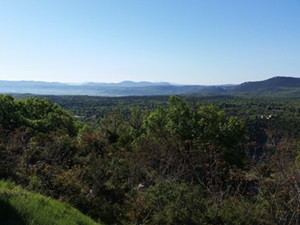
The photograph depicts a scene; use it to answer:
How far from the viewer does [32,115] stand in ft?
90.7

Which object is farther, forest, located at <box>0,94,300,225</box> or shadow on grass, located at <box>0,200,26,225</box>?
forest, located at <box>0,94,300,225</box>

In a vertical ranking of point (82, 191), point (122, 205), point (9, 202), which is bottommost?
point (122, 205)

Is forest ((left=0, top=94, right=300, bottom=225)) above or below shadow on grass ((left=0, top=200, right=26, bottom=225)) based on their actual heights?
below

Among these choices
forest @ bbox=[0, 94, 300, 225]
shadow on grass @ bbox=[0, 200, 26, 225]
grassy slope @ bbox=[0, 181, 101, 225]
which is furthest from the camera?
forest @ bbox=[0, 94, 300, 225]

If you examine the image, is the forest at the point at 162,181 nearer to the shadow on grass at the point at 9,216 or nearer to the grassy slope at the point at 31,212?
the grassy slope at the point at 31,212

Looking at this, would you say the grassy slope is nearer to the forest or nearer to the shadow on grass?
the shadow on grass

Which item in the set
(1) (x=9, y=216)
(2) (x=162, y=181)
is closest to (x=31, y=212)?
(1) (x=9, y=216)

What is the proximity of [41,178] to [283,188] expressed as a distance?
6773mm

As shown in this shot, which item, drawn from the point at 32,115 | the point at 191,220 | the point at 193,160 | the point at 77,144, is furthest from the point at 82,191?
the point at 32,115

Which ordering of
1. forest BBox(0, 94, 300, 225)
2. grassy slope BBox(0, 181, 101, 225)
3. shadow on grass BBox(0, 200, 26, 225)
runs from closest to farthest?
shadow on grass BBox(0, 200, 26, 225), grassy slope BBox(0, 181, 101, 225), forest BBox(0, 94, 300, 225)

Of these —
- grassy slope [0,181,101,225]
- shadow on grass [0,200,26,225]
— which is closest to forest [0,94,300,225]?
grassy slope [0,181,101,225]

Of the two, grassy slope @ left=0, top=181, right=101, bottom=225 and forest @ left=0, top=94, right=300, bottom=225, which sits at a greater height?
grassy slope @ left=0, top=181, right=101, bottom=225

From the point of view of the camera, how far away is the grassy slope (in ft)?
12.3

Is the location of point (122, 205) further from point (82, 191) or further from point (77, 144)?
point (77, 144)
